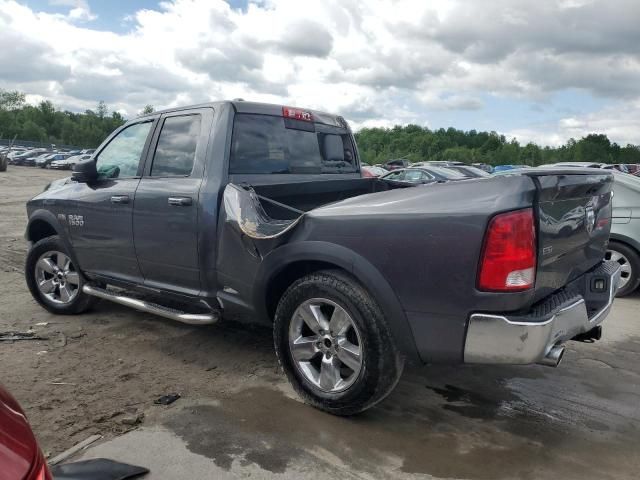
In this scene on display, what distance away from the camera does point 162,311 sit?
13.2 feet

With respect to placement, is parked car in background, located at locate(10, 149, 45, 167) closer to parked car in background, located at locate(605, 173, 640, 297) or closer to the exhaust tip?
parked car in background, located at locate(605, 173, 640, 297)

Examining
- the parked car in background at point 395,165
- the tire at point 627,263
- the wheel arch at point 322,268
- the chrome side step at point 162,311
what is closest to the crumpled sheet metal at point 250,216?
the wheel arch at point 322,268

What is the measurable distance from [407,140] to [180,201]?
121 m

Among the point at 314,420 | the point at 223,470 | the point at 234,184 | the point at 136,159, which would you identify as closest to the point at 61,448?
the point at 223,470

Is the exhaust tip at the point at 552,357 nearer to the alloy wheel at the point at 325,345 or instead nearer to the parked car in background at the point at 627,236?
the alloy wheel at the point at 325,345

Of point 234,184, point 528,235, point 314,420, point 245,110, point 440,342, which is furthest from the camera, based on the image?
point 245,110

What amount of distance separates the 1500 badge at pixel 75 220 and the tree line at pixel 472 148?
83695mm

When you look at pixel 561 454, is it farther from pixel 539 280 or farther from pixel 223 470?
pixel 223 470

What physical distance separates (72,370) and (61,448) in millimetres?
1142

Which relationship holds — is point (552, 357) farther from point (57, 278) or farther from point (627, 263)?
point (57, 278)

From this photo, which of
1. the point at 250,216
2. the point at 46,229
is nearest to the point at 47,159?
the point at 46,229

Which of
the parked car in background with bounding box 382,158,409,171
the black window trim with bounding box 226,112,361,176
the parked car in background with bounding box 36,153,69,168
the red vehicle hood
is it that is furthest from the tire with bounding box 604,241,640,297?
the parked car in background with bounding box 36,153,69,168

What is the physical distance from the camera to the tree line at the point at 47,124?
89500mm

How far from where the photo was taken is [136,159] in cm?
448
